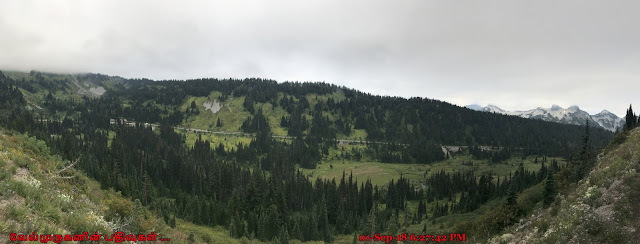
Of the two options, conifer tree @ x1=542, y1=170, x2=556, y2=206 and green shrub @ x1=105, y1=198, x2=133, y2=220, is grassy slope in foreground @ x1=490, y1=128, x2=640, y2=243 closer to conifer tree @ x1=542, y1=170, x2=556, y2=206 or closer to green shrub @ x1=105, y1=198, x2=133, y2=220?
conifer tree @ x1=542, y1=170, x2=556, y2=206

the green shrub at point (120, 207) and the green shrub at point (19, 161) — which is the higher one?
the green shrub at point (19, 161)

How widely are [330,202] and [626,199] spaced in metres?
121

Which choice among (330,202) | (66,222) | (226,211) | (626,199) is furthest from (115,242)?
(330,202)

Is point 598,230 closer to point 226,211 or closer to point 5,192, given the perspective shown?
point 5,192

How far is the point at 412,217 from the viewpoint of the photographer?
14962 cm

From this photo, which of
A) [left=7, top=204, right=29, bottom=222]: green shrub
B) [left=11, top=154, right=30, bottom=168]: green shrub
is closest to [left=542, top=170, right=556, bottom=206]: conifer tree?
[left=7, top=204, right=29, bottom=222]: green shrub
